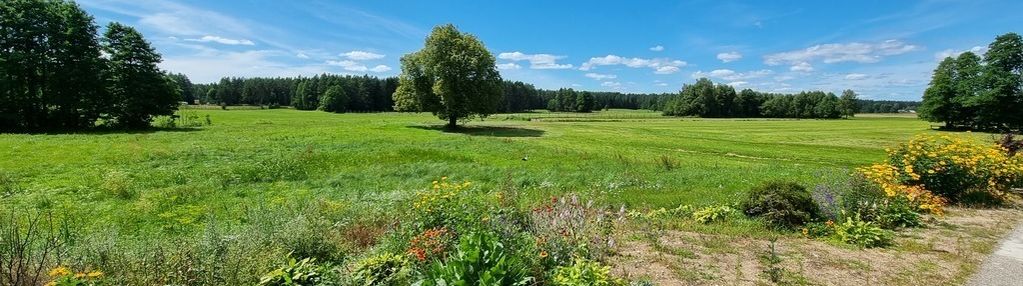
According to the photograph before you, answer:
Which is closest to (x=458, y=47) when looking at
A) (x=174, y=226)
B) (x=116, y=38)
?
(x=116, y=38)

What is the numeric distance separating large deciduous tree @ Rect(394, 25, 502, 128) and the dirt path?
39035 millimetres

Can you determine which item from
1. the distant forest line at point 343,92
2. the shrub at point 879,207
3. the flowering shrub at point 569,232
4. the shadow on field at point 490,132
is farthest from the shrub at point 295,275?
the distant forest line at point 343,92

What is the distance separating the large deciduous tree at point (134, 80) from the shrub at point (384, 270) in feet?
148

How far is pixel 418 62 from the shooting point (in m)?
45.6

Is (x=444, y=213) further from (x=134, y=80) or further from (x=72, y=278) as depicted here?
(x=134, y=80)

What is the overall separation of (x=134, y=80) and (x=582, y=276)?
4820cm

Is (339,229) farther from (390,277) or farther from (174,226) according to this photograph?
(174,226)

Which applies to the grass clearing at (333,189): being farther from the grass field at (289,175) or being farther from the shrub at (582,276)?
the shrub at (582,276)

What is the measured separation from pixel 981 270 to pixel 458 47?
137 feet

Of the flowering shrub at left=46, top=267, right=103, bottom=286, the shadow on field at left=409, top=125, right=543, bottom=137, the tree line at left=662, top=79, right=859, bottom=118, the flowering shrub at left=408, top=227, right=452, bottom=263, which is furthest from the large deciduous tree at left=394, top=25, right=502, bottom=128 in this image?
the tree line at left=662, top=79, right=859, bottom=118

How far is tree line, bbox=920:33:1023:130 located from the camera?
178 feet

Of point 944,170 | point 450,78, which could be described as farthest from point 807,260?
point 450,78

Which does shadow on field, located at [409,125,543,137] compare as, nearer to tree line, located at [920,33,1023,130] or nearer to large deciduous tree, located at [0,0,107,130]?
large deciduous tree, located at [0,0,107,130]

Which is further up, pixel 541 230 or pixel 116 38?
pixel 116 38
